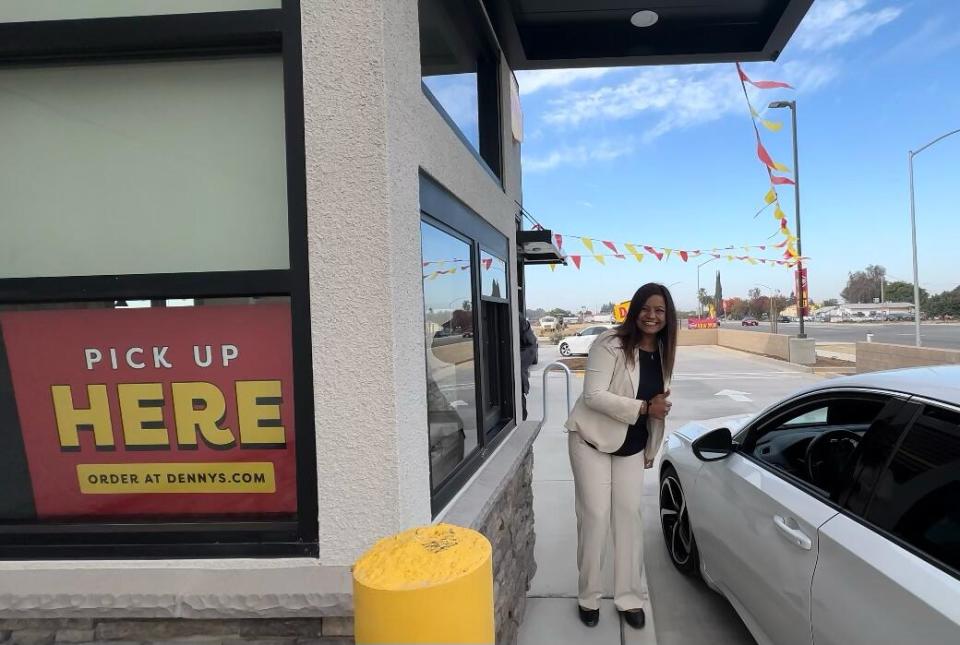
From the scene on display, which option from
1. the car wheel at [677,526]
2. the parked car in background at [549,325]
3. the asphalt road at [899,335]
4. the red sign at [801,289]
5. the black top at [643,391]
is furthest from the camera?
the parked car in background at [549,325]

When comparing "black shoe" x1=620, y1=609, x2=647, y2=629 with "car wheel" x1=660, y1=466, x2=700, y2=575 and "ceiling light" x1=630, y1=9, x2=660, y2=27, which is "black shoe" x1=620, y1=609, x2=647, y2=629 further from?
"ceiling light" x1=630, y1=9, x2=660, y2=27

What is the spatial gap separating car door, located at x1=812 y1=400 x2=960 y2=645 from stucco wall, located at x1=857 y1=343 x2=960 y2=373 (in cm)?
920

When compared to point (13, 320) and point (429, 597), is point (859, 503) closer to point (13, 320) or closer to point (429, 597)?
point (429, 597)

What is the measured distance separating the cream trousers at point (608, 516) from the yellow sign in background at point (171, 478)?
175 cm

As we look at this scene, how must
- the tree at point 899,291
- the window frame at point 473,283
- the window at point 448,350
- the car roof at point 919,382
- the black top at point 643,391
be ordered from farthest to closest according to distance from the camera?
the tree at point 899,291 → the black top at point 643,391 → the window at point 448,350 → the window frame at point 473,283 → the car roof at point 919,382

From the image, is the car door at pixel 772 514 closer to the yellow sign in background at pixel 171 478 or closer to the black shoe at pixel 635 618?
the black shoe at pixel 635 618

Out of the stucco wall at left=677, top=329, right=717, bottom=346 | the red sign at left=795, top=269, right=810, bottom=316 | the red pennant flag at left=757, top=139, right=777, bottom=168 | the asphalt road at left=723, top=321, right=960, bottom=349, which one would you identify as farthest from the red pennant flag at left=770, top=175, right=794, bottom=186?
the stucco wall at left=677, top=329, right=717, bottom=346

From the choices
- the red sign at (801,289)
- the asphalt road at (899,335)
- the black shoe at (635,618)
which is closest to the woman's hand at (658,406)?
the black shoe at (635,618)

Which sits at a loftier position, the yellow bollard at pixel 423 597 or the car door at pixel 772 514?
the yellow bollard at pixel 423 597

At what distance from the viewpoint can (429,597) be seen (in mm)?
1023

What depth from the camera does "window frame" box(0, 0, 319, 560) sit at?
176cm

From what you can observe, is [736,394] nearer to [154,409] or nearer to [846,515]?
[846,515]

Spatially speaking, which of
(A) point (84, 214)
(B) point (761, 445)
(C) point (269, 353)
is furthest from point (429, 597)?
(B) point (761, 445)

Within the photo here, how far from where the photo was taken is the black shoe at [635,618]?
296 centimetres
